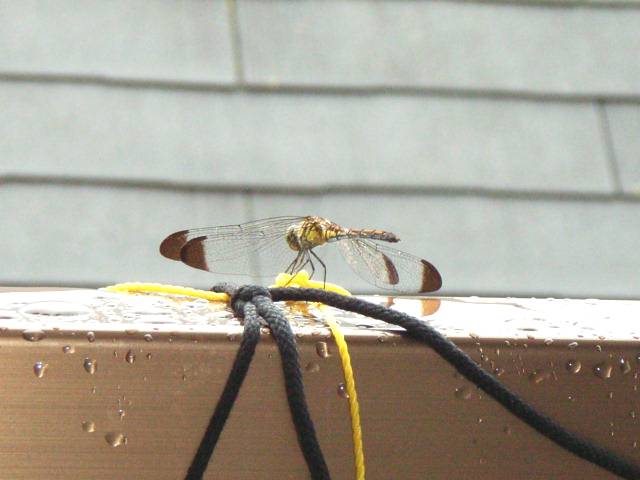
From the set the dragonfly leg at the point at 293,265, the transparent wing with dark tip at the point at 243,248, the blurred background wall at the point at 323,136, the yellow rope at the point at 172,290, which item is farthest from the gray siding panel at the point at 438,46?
the yellow rope at the point at 172,290

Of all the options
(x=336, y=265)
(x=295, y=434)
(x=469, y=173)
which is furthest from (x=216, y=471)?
(x=469, y=173)

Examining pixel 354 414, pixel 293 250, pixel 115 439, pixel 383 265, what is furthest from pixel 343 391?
pixel 383 265

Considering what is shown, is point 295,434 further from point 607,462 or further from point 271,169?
point 271,169

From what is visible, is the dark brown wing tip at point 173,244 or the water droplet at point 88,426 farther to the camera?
the dark brown wing tip at point 173,244

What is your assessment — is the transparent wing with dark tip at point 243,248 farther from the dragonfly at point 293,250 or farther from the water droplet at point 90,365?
the water droplet at point 90,365

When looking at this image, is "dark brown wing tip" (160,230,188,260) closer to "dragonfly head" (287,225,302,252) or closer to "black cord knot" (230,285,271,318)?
"dragonfly head" (287,225,302,252)

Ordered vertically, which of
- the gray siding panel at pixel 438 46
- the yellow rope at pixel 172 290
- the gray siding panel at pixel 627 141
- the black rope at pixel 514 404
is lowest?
the black rope at pixel 514 404

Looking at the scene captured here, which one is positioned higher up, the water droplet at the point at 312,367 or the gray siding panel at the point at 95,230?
the gray siding panel at the point at 95,230

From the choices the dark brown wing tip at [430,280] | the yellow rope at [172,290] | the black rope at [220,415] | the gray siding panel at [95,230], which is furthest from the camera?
the gray siding panel at [95,230]
